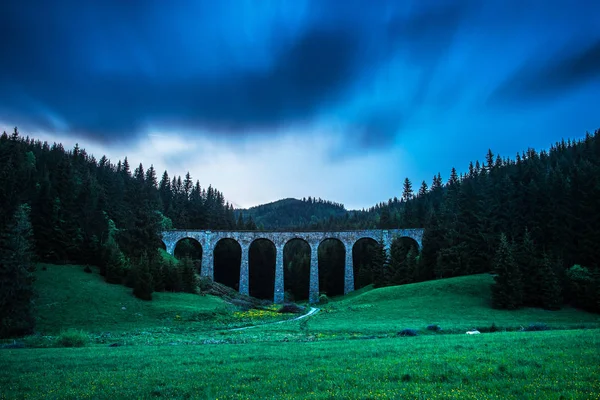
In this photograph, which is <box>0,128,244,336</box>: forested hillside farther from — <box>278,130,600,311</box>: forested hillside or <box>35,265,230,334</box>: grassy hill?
<box>278,130,600,311</box>: forested hillside

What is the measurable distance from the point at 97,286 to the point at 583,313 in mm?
51246

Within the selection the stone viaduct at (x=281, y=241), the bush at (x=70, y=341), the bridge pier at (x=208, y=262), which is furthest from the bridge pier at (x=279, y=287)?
the bush at (x=70, y=341)

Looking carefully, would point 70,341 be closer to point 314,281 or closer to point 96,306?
point 96,306

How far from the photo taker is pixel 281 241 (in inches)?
3009

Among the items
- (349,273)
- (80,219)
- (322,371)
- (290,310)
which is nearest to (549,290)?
(290,310)

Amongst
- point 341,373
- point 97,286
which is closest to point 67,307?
point 97,286

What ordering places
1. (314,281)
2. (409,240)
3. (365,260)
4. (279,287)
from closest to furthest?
(279,287), (314,281), (409,240), (365,260)

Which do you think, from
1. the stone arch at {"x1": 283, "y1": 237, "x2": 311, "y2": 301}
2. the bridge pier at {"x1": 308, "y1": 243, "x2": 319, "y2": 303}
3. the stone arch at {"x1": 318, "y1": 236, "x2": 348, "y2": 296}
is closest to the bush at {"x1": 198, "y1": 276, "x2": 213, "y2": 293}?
the bridge pier at {"x1": 308, "y1": 243, "x2": 319, "y2": 303}

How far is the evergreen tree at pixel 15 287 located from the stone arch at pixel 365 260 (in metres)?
51.7

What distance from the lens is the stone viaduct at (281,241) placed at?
7250cm

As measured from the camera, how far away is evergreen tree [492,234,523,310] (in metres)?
37.6

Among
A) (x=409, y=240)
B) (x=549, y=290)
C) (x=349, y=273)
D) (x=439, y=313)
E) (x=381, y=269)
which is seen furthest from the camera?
(x=409, y=240)

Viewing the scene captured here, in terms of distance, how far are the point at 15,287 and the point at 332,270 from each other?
7199 cm

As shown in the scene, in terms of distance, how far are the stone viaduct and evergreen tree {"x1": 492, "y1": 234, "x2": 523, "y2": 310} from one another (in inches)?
1259
